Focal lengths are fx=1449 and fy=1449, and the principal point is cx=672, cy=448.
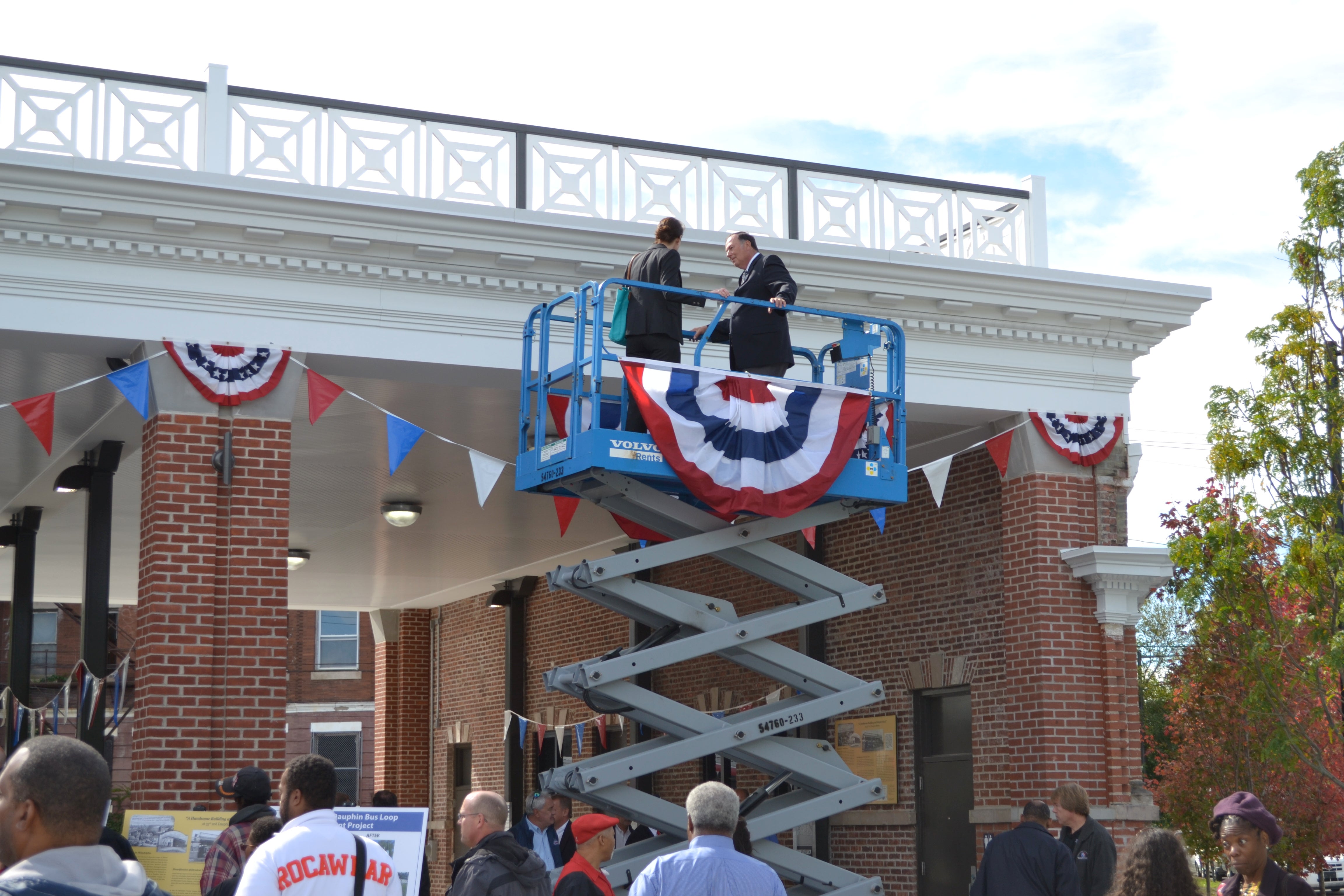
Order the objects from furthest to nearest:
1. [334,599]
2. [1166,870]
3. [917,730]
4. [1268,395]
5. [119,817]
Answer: [334,599]
[917,730]
[1268,395]
[119,817]
[1166,870]

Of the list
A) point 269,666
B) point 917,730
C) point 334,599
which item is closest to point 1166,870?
point 269,666

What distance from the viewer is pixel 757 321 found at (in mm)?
10523

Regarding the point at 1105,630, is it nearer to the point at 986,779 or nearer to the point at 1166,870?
the point at 986,779

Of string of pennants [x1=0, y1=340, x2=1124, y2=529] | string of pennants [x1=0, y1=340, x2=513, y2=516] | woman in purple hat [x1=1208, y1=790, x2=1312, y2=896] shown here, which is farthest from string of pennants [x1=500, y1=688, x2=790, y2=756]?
woman in purple hat [x1=1208, y1=790, x2=1312, y2=896]

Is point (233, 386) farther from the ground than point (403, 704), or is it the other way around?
point (233, 386)

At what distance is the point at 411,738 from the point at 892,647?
14581mm

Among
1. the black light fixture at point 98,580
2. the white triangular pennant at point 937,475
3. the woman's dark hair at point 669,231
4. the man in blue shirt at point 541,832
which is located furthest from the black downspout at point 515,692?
the woman's dark hair at point 669,231

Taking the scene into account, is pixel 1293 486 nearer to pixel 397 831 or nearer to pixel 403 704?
pixel 397 831

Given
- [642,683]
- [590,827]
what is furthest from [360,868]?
[642,683]

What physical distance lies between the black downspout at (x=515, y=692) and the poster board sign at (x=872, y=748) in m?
8.18

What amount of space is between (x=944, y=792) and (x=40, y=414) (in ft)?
30.6

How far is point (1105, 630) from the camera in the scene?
44.8 ft

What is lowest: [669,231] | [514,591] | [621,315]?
[514,591]

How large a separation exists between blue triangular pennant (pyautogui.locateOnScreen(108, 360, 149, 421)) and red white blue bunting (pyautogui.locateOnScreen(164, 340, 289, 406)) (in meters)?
0.25
